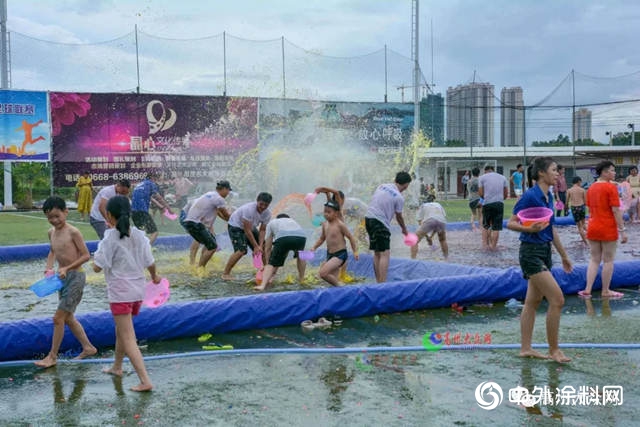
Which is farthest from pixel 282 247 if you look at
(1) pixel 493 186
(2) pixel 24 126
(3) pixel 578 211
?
(2) pixel 24 126

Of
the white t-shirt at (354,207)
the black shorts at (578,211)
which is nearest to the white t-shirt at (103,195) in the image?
the white t-shirt at (354,207)

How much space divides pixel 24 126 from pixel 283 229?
2014 centimetres

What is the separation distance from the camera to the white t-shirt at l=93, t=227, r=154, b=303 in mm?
5508

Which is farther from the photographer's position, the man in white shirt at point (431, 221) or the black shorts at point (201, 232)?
the man in white shirt at point (431, 221)

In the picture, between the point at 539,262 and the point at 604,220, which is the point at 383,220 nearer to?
the point at 604,220

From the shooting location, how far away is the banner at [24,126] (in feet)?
86.9

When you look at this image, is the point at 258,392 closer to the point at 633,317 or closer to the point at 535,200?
the point at 535,200

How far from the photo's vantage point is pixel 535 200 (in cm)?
607

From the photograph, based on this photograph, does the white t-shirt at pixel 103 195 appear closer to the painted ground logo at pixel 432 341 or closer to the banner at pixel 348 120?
the painted ground logo at pixel 432 341

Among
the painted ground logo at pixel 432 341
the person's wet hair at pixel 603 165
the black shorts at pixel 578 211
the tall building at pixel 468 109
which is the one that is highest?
the tall building at pixel 468 109

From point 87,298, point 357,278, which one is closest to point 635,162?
point 357,278

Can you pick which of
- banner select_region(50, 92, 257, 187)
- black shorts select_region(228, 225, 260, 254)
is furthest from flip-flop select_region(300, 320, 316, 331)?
banner select_region(50, 92, 257, 187)

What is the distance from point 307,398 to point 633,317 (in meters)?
4.56

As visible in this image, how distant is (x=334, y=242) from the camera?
371 inches
